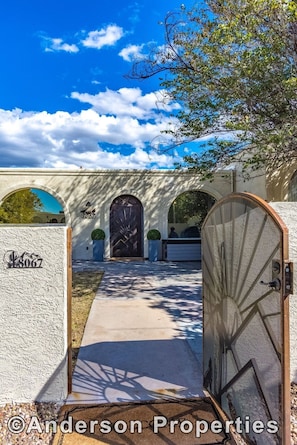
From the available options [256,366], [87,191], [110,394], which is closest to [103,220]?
[87,191]

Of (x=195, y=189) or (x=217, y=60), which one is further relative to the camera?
(x=195, y=189)

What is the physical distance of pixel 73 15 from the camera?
10875mm

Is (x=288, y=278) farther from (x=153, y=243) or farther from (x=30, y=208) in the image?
(x=30, y=208)

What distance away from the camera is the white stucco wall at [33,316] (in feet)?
10.3

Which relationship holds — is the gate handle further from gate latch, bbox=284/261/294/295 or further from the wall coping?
the wall coping

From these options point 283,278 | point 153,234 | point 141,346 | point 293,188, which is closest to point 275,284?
point 283,278

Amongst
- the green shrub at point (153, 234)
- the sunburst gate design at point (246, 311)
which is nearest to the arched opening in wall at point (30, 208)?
the green shrub at point (153, 234)

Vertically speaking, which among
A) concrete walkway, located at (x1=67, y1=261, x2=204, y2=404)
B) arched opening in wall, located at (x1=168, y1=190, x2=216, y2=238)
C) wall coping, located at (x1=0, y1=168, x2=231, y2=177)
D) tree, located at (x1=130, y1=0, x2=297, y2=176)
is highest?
tree, located at (x1=130, y1=0, x2=297, y2=176)

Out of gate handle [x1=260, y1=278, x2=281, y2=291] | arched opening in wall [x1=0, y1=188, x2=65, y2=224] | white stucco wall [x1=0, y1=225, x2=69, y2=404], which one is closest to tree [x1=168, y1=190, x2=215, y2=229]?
arched opening in wall [x1=0, y1=188, x2=65, y2=224]

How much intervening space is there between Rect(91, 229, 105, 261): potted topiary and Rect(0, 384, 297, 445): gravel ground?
38.4 ft

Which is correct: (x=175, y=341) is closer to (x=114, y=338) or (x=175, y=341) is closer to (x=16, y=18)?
(x=114, y=338)

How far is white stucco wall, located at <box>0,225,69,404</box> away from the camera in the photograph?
3.14 m

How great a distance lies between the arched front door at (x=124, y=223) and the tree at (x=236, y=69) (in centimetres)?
735

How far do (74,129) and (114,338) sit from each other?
87.3 ft
